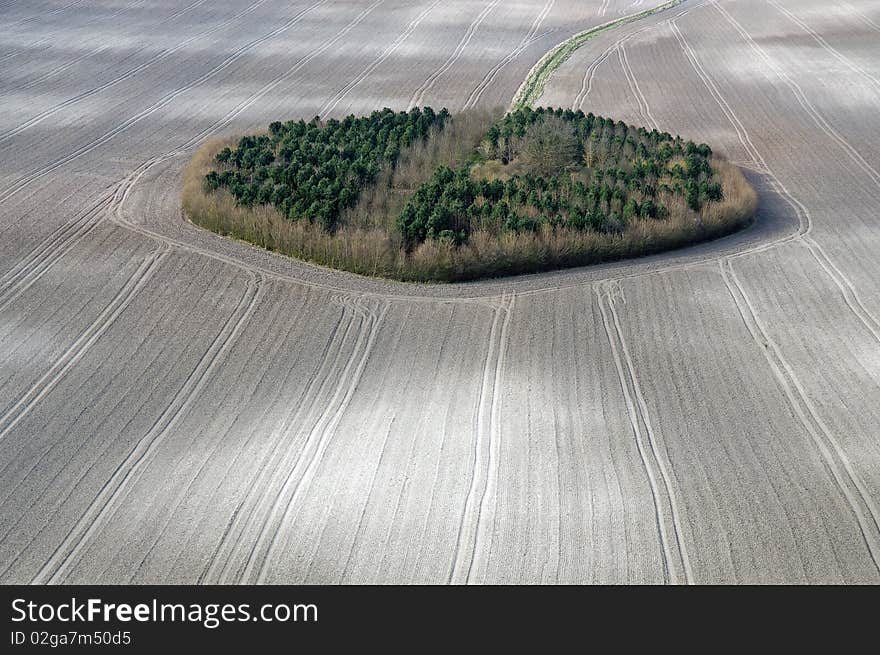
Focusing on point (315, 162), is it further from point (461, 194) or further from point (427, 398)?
point (427, 398)

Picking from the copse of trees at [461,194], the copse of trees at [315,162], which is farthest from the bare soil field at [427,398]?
the copse of trees at [315,162]

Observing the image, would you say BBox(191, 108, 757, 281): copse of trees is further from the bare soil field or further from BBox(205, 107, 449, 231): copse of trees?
the bare soil field

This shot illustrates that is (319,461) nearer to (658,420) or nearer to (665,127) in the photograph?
(658,420)

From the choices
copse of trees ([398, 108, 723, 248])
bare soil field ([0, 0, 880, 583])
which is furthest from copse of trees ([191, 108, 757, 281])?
bare soil field ([0, 0, 880, 583])

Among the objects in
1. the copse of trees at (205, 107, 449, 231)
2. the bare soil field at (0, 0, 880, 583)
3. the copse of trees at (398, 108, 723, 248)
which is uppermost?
the copse of trees at (205, 107, 449, 231)

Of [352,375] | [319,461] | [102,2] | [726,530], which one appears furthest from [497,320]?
[102,2]

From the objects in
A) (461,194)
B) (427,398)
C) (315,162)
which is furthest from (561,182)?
(427,398)

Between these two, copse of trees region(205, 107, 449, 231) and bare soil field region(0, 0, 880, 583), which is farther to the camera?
copse of trees region(205, 107, 449, 231)
